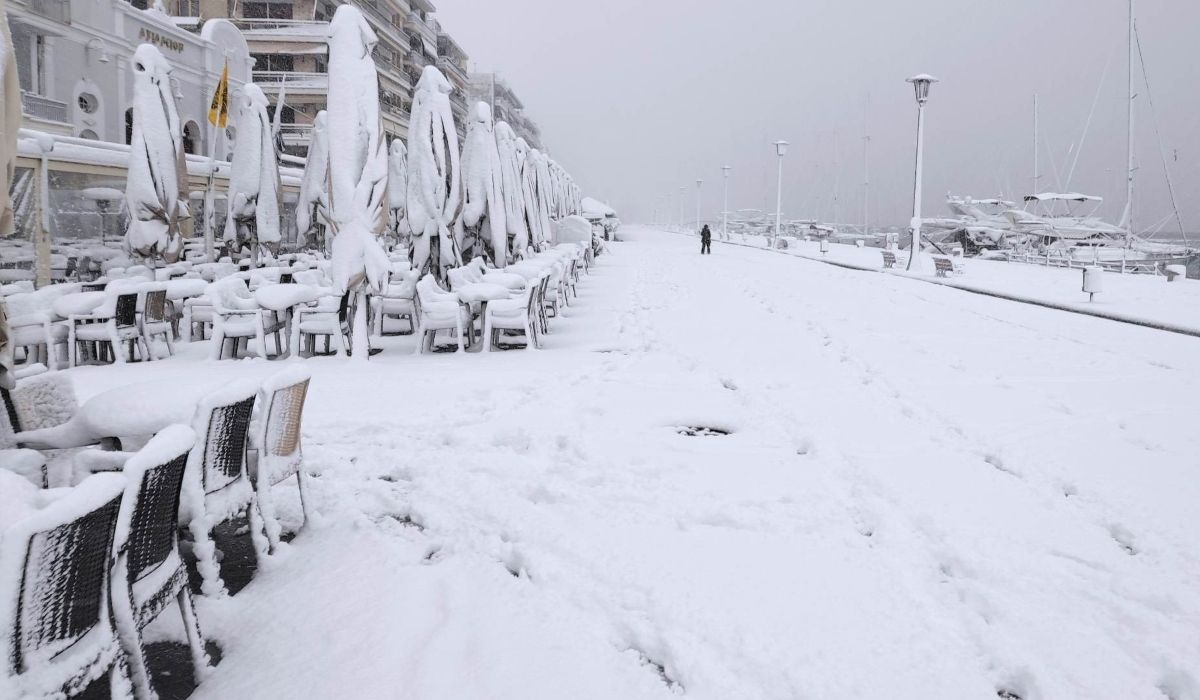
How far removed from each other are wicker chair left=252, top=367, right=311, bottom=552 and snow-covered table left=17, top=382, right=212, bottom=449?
0.32m

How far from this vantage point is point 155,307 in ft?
32.7

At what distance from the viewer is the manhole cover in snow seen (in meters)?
6.39

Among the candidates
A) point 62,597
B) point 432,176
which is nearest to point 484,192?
point 432,176

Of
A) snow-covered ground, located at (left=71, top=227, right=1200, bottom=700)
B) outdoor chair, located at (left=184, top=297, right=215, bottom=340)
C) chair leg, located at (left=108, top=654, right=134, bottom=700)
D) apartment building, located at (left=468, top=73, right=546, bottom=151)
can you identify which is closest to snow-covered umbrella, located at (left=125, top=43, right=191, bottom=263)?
outdoor chair, located at (left=184, top=297, right=215, bottom=340)

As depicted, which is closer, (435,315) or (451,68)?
(435,315)

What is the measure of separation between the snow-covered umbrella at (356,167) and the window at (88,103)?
16.6 metres

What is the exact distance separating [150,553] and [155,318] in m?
8.25

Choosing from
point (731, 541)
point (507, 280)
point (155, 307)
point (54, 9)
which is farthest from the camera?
point (54, 9)

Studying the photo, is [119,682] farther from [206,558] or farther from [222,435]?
[222,435]

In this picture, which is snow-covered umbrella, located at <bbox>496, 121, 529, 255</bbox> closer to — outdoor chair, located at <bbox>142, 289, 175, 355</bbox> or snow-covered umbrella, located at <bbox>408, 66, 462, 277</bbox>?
snow-covered umbrella, located at <bbox>408, 66, 462, 277</bbox>

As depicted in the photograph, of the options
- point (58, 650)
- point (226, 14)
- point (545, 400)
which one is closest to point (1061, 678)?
point (58, 650)

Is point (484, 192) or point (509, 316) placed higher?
point (484, 192)

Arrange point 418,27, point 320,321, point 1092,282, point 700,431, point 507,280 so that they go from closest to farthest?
point 700,431
point 320,321
point 507,280
point 1092,282
point 418,27

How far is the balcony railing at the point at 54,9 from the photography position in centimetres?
1977
